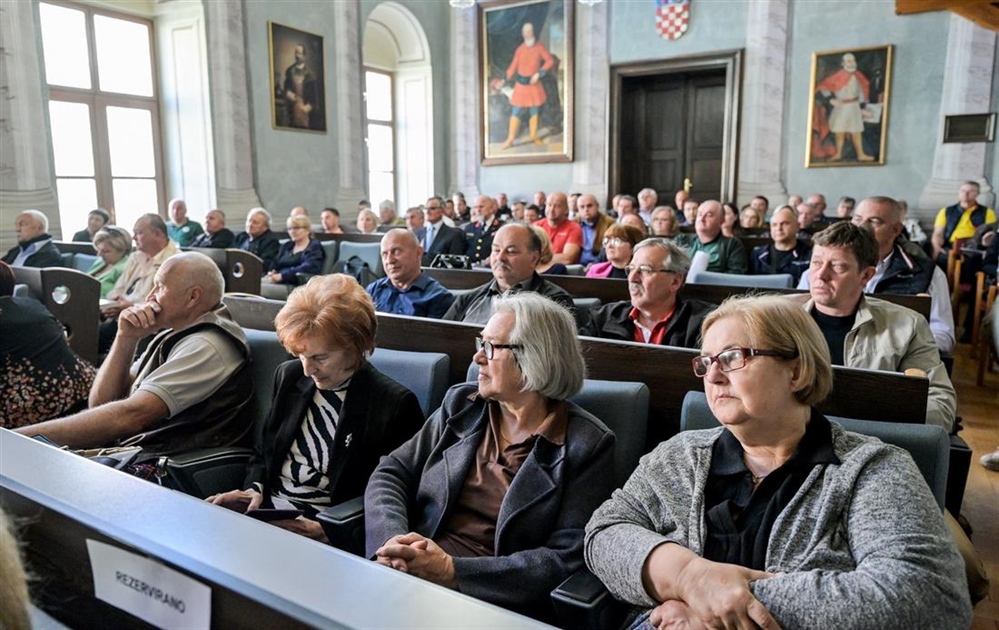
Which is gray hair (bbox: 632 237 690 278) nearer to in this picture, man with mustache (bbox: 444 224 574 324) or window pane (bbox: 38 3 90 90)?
man with mustache (bbox: 444 224 574 324)

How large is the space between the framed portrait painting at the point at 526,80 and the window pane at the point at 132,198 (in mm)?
5220

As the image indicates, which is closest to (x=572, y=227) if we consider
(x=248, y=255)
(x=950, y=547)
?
(x=248, y=255)

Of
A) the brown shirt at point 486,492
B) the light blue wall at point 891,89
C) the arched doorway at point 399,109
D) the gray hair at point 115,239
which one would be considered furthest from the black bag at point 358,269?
the light blue wall at point 891,89

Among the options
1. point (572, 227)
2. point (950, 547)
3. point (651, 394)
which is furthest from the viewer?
point (572, 227)

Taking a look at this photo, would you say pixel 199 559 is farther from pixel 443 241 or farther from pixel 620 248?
pixel 443 241

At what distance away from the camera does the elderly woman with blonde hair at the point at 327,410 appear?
1927mm

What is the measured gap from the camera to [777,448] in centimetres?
137

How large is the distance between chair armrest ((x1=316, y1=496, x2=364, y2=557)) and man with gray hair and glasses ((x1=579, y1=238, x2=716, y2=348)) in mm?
1311

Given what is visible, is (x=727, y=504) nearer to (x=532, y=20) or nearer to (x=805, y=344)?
(x=805, y=344)

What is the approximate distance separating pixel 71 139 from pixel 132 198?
967mm

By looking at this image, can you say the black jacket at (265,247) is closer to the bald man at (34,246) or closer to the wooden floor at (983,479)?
the bald man at (34,246)

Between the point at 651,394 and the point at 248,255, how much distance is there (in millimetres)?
3946

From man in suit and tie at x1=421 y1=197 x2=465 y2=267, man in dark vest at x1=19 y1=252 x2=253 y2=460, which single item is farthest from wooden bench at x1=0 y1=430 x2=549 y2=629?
man in suit and tie at x1=421 y1=197 x2=465 y2=267

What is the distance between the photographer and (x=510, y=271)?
3260mm
